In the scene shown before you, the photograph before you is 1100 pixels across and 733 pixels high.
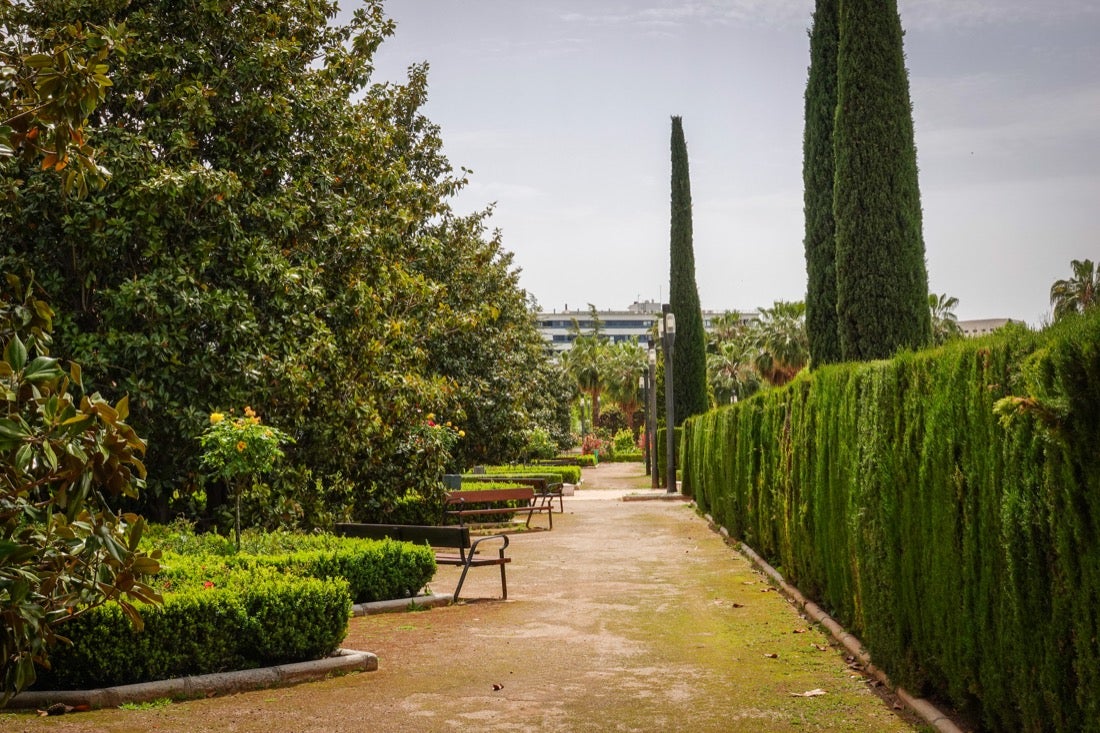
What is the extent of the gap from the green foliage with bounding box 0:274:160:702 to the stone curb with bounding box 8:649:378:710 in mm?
2833

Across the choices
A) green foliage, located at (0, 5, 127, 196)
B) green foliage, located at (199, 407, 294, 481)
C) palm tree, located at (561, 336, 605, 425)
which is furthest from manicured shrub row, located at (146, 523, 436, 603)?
palm tree, located at (561, 336, 605, 425)

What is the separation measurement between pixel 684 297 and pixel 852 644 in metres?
27.4

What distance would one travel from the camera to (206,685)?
22.8 feet

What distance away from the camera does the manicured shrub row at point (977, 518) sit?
3.97 m

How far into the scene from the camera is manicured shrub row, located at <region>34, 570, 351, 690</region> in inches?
262

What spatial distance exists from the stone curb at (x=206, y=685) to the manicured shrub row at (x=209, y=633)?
117 millimetres

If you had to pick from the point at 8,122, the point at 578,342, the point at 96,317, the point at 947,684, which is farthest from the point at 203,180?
the point at 578,342

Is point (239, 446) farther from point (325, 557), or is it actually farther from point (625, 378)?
point (625, 378)

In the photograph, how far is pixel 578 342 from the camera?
293ft

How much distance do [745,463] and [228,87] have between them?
8.65 meters

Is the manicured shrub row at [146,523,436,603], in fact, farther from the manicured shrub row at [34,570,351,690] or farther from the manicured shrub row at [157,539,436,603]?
the manicured shrub row at [34,570,351,690]

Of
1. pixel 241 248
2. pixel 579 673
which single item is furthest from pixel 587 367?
pixel 579 673

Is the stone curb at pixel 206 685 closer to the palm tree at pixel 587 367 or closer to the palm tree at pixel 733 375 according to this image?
the palm tree at pixel 733 375

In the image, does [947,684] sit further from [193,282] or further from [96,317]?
[96,317]
